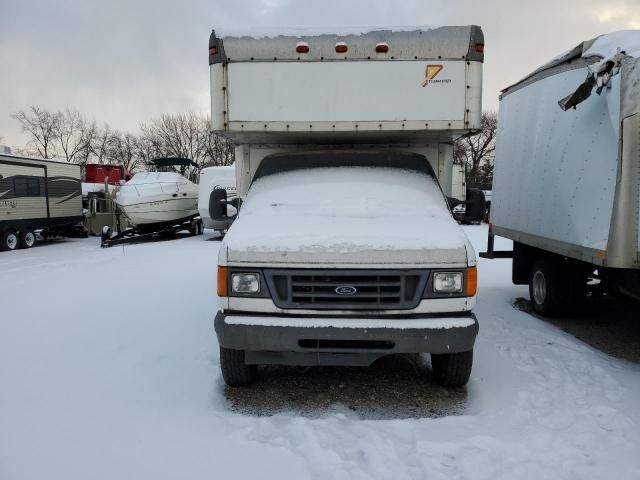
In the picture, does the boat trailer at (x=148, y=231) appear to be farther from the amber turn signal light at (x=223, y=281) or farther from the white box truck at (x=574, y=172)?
the amber turn signal light at (x=223, y=281)

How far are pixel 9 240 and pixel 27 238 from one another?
91 cm

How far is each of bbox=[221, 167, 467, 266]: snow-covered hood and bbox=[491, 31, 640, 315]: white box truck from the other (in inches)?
62.9

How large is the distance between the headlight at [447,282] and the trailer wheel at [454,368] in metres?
0.66

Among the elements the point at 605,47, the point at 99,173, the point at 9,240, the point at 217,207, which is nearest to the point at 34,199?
the point at 9,240

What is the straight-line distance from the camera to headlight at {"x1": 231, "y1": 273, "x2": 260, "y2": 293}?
11.8 feet

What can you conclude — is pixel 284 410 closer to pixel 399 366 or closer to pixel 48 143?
pixel 399 366

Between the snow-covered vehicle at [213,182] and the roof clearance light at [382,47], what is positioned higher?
the roof clearance light at [382,47]

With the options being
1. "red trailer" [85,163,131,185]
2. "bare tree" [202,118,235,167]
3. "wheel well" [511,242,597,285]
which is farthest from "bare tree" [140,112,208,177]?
"wheel well" [511,242,597,285]

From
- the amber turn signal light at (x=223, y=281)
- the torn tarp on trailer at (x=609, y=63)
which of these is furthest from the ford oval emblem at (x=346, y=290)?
the torn tarp on trailer at (x=609, y=63)

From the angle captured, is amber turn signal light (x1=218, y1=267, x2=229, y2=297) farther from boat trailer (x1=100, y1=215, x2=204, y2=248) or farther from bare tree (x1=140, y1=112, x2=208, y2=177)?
bare tree (x1=140, y1=112, x2=208, y2=177)

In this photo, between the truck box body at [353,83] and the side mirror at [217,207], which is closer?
the truck box body at [353,83]

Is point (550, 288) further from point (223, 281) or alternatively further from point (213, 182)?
point (213, 182)

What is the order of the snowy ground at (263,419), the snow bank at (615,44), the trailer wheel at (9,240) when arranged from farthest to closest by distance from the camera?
the trailer wheel at (9,240)
the snow bank at (615,44)
the snowy ground at (263,419)

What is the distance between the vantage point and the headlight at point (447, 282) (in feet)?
11.7
